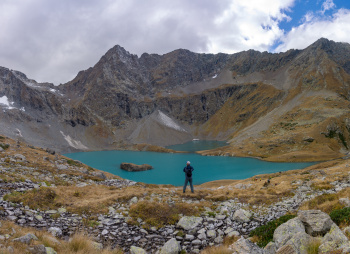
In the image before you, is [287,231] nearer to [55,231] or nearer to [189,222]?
[189,222]

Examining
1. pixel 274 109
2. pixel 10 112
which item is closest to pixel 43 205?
pixel 274 109

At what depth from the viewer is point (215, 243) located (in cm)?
1030

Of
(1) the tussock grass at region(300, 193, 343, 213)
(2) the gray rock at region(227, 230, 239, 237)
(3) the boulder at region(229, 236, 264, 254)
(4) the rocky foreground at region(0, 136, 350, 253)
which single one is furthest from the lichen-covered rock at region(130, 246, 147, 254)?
(1) the tussock grass at region(300, 193, 343, 213)

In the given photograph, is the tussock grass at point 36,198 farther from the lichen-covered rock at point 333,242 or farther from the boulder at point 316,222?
the lichen-covered rock at point 333,242

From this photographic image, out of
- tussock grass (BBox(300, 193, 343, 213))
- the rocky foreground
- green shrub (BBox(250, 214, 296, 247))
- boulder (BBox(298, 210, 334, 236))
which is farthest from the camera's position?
tussock grass (BBox(300, 193, 343, 213))

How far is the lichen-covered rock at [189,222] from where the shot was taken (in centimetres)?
1195

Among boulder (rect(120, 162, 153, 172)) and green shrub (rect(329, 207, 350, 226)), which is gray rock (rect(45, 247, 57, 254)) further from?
boulder (rect(120, 162, 153, 172))

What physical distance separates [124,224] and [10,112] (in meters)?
232

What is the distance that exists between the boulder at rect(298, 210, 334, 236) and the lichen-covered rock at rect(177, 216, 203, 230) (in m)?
5.61

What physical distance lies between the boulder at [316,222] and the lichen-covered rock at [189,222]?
5610 millimetres

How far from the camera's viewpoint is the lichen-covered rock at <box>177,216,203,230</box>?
39.2 ft

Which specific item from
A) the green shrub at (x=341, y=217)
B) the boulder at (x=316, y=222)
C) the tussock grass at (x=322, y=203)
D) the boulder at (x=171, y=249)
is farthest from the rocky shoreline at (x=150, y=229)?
the green shrub at (x=341, y=217)

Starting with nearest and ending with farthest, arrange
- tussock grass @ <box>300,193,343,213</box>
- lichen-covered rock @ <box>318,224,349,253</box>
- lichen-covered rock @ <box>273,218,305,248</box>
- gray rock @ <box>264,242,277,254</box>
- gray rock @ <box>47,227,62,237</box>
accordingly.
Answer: lichen-covered rock @ <box>318,224,349,253</box>, gray rock @ <box>264,242,277,254</box>, lichen-covered rock @ <box>273,218,305,248</box>, gray rock @ <box>47,227,62,237</box>, tussock grass @ <box>300,193,343,213</box>

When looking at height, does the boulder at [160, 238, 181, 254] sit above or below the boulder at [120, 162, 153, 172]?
below
